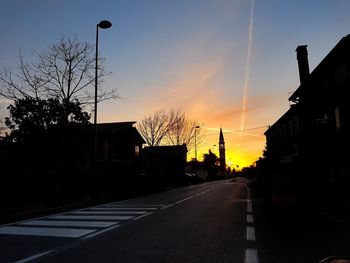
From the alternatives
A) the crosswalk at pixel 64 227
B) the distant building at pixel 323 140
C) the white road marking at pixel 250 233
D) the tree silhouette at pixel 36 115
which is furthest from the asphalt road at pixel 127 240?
the tree silhouette at pixel 36 115

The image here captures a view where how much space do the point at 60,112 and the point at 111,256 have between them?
22.1 m

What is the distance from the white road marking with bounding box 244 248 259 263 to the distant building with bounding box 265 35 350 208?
8362mm

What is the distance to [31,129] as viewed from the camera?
28562mm

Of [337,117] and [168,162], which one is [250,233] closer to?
[337,117]

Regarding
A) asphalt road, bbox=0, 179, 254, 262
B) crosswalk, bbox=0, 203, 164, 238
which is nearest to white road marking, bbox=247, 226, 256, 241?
asphalt road, bbox=0, 179, 254, 262

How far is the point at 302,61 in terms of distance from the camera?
33.6 m

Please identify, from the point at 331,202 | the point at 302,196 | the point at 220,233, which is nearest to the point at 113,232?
the point at 220,233

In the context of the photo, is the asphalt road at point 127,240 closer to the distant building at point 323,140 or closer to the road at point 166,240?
the road at point 166,240

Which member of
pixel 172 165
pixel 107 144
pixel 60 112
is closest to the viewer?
pixel 60 112

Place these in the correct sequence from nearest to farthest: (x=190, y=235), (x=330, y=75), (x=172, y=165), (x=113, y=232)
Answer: (x=190, y=235)
(x=113, y=232)
(x=330, y=75)
(x=172, y=165)

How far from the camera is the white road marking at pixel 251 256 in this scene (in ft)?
→ 22.7

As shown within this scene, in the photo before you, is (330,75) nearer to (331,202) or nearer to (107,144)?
(331,202)

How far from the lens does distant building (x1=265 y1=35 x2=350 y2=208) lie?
1650cm

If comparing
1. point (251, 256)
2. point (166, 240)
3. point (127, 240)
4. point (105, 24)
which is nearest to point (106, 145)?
point (105, 24)
